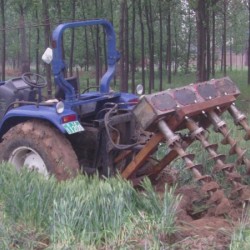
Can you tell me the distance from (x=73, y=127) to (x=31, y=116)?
567 mm

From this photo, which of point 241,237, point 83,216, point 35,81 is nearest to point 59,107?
point 35,81

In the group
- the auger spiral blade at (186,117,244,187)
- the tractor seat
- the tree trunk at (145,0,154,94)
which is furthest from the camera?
the tree trunk at (145,0,154,94)

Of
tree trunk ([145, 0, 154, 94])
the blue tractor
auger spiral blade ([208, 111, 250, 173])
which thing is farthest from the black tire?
tree trunk ([145, 0, 154, 94])

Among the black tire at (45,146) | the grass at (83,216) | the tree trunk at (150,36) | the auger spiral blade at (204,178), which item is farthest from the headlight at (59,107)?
the tree trunk at (150,36)

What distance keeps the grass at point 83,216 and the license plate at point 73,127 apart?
1225 millimetres

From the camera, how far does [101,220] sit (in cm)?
500

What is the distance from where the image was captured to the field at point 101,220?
4.82 m

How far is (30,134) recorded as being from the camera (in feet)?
22.9

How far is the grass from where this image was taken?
484cm

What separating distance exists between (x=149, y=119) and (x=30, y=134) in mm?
1473

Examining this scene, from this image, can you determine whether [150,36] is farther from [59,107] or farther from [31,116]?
[59,107]

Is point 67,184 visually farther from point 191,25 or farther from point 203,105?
point 191,25

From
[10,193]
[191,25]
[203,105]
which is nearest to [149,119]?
[203,105]

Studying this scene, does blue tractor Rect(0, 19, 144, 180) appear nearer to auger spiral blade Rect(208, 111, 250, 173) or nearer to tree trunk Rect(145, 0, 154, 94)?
auger spiral blade Rect(208, 111, 250, 173)
